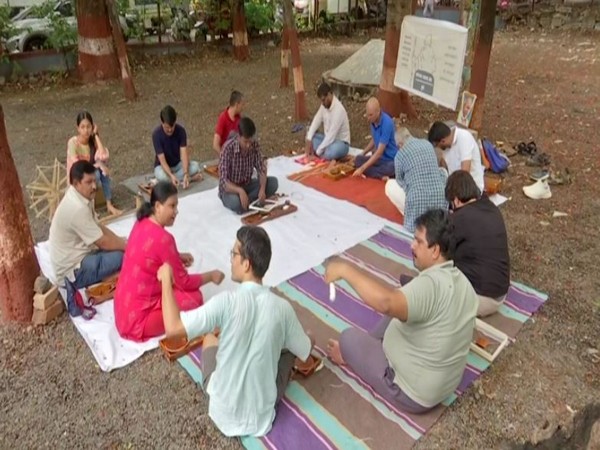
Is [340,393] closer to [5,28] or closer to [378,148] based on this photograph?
[378,148]

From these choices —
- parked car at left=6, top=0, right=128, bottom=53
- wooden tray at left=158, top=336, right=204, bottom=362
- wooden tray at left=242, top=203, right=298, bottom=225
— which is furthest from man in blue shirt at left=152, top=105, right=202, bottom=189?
parked car at left=6, top=0, right=128, bottom=53

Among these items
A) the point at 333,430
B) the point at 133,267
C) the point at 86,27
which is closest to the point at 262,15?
the point at 86,27

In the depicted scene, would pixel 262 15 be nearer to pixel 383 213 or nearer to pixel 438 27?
pixel 438 27

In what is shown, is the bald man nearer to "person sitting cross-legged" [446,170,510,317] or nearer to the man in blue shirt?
the man in blue shirt

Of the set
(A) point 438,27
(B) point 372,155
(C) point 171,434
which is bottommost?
(C) point 171,434

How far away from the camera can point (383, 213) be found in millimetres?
5566

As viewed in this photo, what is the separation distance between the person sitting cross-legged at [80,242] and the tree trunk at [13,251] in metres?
0.21

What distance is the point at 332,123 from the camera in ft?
21.9

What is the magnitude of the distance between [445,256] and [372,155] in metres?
3.85

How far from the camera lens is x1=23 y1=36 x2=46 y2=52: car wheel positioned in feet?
41.4

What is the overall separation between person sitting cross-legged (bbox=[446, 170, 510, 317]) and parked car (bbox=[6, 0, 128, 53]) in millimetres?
11245

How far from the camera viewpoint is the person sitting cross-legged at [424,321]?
2.48 meters

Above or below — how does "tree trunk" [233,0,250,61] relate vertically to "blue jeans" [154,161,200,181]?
above

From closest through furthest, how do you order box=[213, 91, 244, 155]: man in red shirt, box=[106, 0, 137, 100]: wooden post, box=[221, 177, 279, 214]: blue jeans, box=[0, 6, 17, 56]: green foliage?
box=[221, 177, 279, 214]: blue jeans, box=[213, 91, 244, 155]: man in red shirt, box=[106, 0, 137, 100]: wooden post, box=[0, 6, 17, 56]: green foliage
